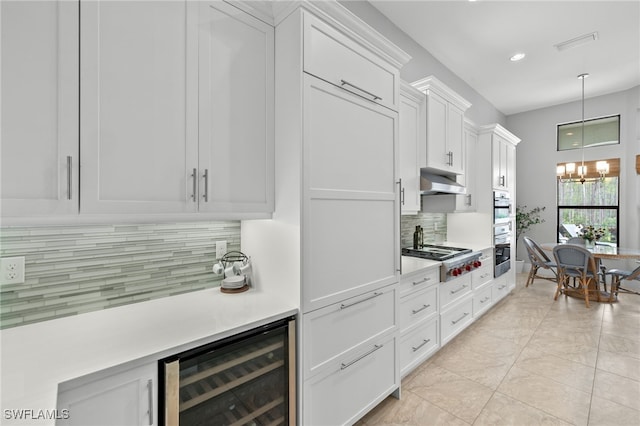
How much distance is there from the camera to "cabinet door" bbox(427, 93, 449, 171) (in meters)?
2.80

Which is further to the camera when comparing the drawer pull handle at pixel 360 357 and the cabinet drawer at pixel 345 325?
the drawer pull handle at pixel 360 357

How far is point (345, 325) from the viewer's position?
1.71 m

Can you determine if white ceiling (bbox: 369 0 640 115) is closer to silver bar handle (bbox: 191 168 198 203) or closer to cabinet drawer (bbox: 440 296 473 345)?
silver bar handle (bbox: 191 168 198 203)

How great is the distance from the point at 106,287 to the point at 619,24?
5277 mm

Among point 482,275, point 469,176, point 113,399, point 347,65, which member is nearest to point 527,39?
point 469,176

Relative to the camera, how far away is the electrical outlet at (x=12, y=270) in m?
1.23

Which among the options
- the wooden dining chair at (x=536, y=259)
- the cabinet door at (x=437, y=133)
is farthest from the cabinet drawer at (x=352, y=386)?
the wooden dining chair at (x=536, y=259)

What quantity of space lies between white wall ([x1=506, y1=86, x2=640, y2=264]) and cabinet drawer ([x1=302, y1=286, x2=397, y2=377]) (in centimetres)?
557

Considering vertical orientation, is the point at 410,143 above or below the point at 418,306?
above

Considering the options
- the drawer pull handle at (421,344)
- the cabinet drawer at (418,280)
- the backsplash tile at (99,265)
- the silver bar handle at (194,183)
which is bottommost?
the drawer pull handle at (421,344)

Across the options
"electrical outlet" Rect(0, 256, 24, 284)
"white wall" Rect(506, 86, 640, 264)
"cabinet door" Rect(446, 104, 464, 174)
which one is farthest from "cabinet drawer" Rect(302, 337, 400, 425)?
"white wall" Rect(506, 86, 640, 264)

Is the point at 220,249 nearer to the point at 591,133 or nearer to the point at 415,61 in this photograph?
the point at 415,61

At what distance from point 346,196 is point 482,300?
2893mm

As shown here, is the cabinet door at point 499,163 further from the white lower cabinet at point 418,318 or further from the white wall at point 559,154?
the white lower cabinet at point 418,318
